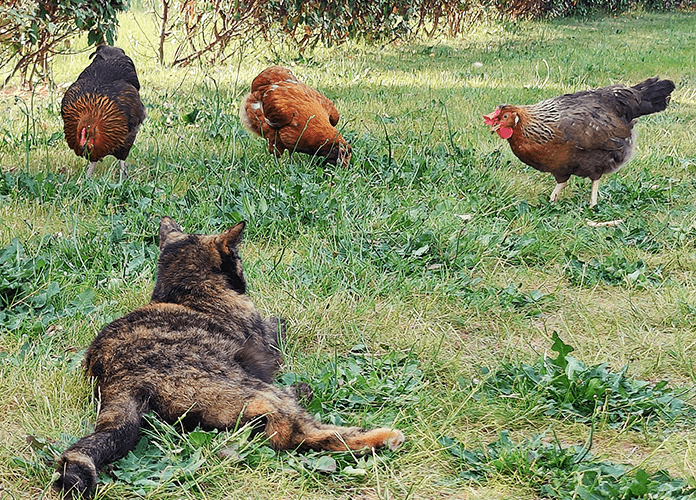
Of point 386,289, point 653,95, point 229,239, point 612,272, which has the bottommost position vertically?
point 612,272

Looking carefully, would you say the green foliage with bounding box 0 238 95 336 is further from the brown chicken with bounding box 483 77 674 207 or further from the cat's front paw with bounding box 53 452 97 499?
the brown chicken with bounding box 483 77 674 207

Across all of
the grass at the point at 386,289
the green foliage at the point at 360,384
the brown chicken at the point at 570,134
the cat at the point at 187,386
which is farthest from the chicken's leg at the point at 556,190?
the cat at the point at 187,386

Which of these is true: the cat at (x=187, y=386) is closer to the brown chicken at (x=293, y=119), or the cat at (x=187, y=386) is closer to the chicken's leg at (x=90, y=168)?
the chicken's leg at (x=90, y=168)

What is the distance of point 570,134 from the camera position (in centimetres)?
496

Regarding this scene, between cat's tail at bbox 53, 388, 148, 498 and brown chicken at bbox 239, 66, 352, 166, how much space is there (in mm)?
3364

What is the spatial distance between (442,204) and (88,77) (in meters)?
3.01

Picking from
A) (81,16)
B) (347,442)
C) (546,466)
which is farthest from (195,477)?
(81,16)

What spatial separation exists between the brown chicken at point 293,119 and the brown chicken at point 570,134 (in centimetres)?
125

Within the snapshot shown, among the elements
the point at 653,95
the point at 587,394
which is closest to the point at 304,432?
the point at 587,394

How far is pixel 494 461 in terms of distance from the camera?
7.47 feet

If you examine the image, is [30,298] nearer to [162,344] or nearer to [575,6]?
[162,344]

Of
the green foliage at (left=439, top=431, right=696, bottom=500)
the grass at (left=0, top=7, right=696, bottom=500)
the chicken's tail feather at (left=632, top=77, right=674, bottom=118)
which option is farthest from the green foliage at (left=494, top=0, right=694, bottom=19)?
the green foliage at (left=439, top=431, right=696, bottom=500)

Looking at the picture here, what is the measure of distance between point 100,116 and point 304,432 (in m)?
3.61

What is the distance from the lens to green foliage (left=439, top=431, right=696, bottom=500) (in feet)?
6.84
